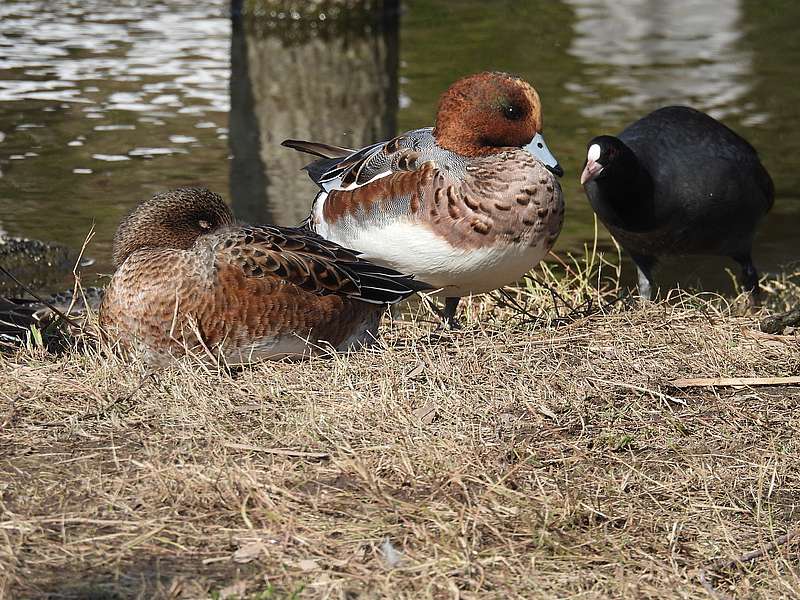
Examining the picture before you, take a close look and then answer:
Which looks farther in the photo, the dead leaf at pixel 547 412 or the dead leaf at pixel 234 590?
the dead leaf at pixel 547 412

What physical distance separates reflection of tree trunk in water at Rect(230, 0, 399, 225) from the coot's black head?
2660 millimetres

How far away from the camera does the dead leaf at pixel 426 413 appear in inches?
155

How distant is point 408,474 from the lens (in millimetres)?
3547

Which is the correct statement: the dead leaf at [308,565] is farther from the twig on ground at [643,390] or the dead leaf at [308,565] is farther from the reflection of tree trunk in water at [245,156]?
the reflection of tree trunk in water at [245,156]

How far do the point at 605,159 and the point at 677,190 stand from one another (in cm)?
45

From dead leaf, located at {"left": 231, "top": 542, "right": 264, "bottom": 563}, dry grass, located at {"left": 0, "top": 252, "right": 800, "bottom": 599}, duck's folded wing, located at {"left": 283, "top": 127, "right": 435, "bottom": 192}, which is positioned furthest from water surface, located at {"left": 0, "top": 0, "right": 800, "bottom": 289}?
dead leaf, located at {"left": 231, "top": 542, "right": 264, "bottom": 563}

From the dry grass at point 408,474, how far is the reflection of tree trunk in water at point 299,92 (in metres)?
4.12

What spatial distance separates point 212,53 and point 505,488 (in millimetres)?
9841

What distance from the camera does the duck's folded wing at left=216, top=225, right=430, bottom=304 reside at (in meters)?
4.55

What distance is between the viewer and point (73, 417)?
3928mm

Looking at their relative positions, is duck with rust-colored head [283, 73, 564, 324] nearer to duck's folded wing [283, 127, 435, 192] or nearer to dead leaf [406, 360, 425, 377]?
duck's folded wing [283, 127, 435, 192]

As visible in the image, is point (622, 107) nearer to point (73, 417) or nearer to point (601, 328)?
point (601, 328)

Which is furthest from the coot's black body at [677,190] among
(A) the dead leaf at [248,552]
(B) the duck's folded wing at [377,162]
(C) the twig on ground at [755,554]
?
(A) the dead leaf at [248,552]

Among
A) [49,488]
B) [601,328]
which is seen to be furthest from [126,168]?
[49,488]
